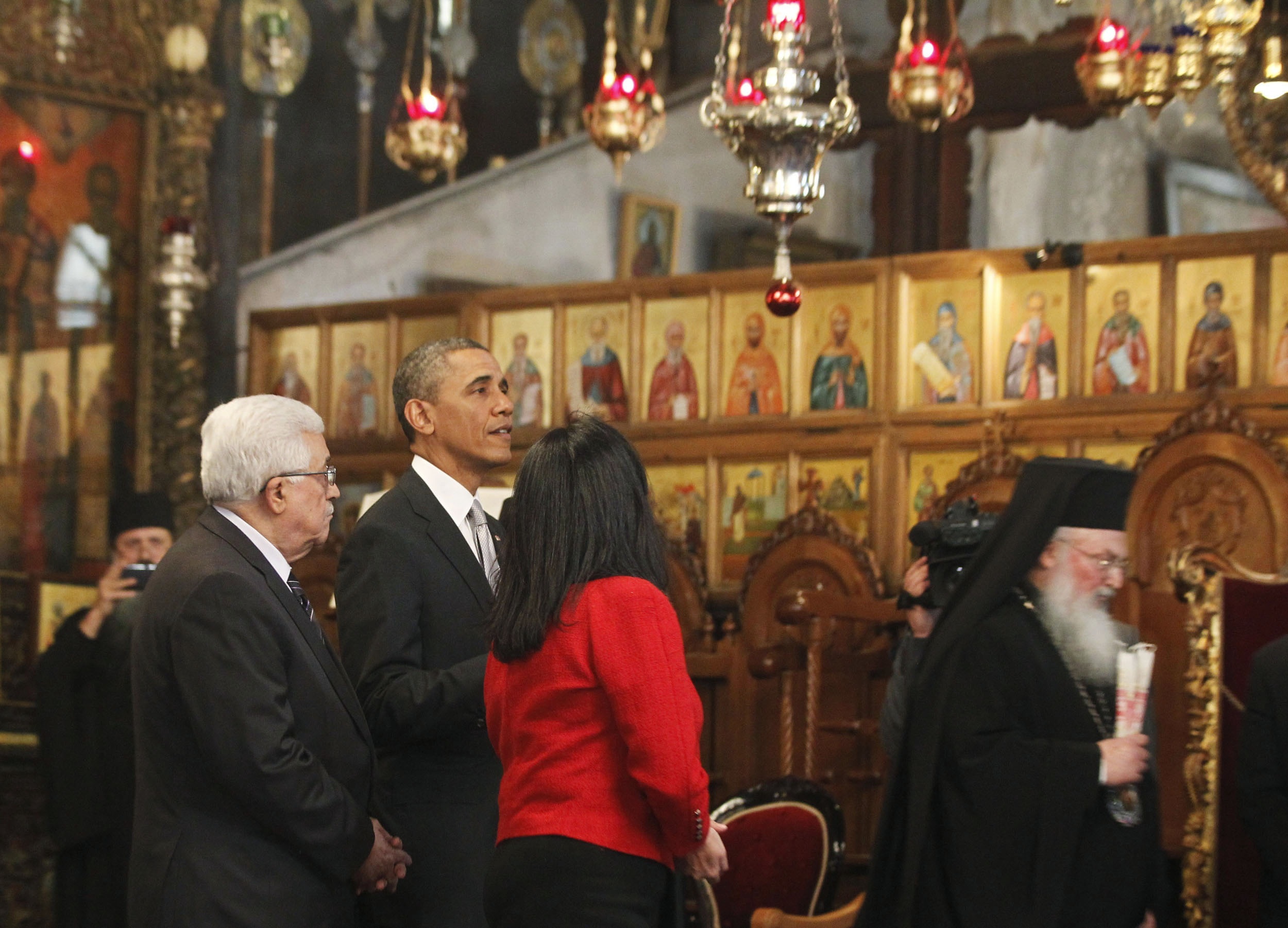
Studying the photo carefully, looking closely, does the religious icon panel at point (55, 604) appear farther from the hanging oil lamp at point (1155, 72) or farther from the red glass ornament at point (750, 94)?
the hanging oil lamp at point (1155, 72)

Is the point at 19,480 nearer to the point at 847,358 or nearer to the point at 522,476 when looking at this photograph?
the point at 847,358

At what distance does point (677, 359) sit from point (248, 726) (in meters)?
4.78

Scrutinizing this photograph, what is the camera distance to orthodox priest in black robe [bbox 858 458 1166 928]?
3.46 meters

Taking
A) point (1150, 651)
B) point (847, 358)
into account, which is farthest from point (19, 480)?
point (1150, 651)

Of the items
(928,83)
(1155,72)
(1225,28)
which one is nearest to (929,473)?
(928,83)

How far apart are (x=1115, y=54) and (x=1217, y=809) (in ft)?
9.64

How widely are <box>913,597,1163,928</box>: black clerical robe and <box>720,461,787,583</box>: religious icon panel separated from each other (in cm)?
385

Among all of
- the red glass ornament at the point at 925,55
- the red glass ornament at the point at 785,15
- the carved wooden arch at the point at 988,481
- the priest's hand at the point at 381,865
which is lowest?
the priest's hand at the point at 381,865

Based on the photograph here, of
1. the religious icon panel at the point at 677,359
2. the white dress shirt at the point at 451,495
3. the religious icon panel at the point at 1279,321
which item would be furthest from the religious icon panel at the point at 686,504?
the white dress shirt at the point at 451,495

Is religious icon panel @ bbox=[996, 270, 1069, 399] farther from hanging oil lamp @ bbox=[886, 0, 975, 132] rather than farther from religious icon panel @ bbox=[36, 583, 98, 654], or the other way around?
religious icon panel @ bbox=[36, 583, 98, 654]

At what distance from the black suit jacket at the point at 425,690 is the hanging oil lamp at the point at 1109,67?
12.6 ft

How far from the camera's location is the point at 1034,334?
7074 mm

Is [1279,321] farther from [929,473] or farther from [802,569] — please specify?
[802,569]

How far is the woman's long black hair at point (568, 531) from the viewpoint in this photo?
3033mm
